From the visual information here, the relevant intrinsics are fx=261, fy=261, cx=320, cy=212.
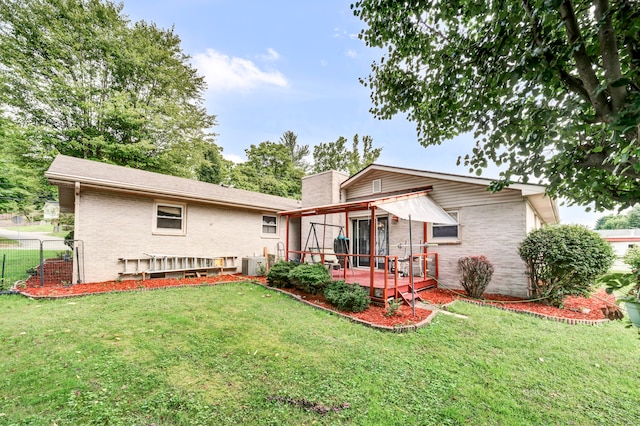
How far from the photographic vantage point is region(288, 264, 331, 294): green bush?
24.1 ft

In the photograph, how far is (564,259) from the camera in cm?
649

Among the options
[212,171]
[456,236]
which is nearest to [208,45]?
[212,171]

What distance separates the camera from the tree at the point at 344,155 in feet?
94.2

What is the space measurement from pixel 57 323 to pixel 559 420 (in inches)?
305

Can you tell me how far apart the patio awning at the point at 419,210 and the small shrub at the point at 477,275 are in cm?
143

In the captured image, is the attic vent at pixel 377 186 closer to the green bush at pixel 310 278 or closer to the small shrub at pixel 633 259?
the green bush at pixel 310 278

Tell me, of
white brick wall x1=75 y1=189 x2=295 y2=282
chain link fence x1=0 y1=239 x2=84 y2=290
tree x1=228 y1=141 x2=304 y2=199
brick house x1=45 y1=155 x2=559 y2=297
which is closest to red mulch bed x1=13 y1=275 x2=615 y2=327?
chain link fence x1=0 y1=239 x2=84 y2=290

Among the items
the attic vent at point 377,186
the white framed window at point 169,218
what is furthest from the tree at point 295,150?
the white framed window at point 169,218

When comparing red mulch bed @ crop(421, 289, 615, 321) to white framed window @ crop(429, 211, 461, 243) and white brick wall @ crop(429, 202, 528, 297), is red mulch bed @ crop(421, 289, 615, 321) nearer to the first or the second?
white brick wall @ crop(429, 202, 528, 297)

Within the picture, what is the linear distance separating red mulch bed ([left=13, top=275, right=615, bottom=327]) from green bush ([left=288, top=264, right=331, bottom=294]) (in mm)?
236

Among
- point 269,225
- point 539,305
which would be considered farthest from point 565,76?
point 269,225

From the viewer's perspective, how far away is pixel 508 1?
7.29ft

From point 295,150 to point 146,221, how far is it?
26673 millimetres

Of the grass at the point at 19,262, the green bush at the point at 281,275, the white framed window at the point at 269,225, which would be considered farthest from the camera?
the white framed window at the point at 269,225
